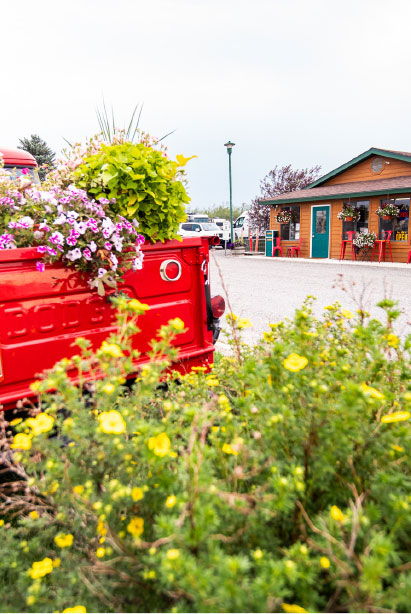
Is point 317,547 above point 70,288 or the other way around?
the other way around

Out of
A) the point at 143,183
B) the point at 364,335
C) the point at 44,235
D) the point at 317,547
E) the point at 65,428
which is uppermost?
the point at 143,183

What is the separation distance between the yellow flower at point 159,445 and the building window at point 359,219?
20125mm

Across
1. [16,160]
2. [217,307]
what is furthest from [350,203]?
[217,307]

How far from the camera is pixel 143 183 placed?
282cm

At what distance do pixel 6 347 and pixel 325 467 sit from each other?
181 cm

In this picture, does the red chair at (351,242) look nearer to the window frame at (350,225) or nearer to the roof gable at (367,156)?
the window frame at (350,225)

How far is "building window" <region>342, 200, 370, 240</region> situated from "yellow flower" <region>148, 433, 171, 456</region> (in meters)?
20.1

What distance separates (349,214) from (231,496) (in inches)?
782

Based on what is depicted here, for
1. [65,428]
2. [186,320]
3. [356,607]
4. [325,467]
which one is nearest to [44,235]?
[186,320]

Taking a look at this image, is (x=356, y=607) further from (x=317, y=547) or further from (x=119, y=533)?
(x=119, y=533)

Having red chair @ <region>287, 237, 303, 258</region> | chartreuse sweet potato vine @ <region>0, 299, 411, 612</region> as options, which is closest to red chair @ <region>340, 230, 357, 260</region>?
red chair @ <region>287, 237, 303, 258</region>

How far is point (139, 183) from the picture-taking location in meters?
2.83

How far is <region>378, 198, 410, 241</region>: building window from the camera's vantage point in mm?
18141

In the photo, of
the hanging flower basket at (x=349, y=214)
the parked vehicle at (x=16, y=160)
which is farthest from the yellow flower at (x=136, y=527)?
the hanging flower basket at (x=349, y=214)
